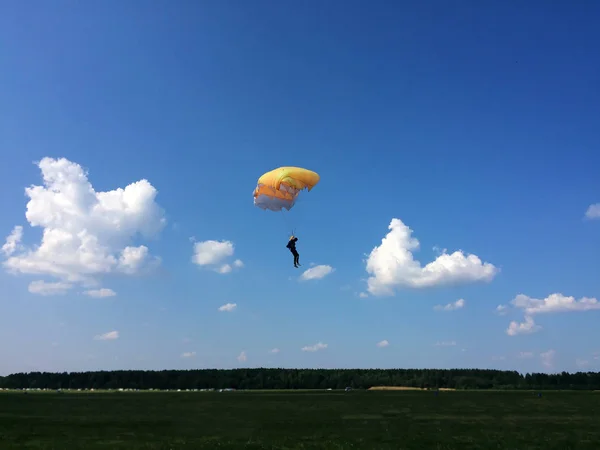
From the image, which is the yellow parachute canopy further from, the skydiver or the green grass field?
the green grass field

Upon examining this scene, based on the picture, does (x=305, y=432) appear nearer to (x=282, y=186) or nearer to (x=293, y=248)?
(x=293, y=248)

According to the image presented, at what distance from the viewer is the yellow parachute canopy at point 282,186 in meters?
42.3

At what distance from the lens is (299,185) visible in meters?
42.8

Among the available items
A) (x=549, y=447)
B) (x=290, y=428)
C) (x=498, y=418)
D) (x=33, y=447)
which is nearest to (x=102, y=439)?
(x=33, y=447)

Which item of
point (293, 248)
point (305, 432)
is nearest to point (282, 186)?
point (293, 248)

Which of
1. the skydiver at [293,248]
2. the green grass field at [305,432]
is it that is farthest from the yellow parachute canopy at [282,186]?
the green grass field at [305,432]

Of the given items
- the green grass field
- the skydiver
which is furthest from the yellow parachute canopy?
the green grass field

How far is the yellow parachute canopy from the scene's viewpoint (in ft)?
139

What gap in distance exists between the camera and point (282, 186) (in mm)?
44250

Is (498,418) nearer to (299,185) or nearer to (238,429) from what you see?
(238,429)

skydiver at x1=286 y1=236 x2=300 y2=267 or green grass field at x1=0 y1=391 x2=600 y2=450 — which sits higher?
skydiver at x1=286 y1=236 x2=300 y2=267

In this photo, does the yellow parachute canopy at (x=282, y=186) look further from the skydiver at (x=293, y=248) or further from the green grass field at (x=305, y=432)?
the green grass field at (x=305, y=432)

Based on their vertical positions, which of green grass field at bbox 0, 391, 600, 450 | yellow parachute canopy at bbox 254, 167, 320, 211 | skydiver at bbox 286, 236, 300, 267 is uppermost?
yellow parachute canopy at bbox 254, 167, 320, 211

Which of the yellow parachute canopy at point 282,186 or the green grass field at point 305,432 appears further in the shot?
the yellow parachute canopy at point 282,186
